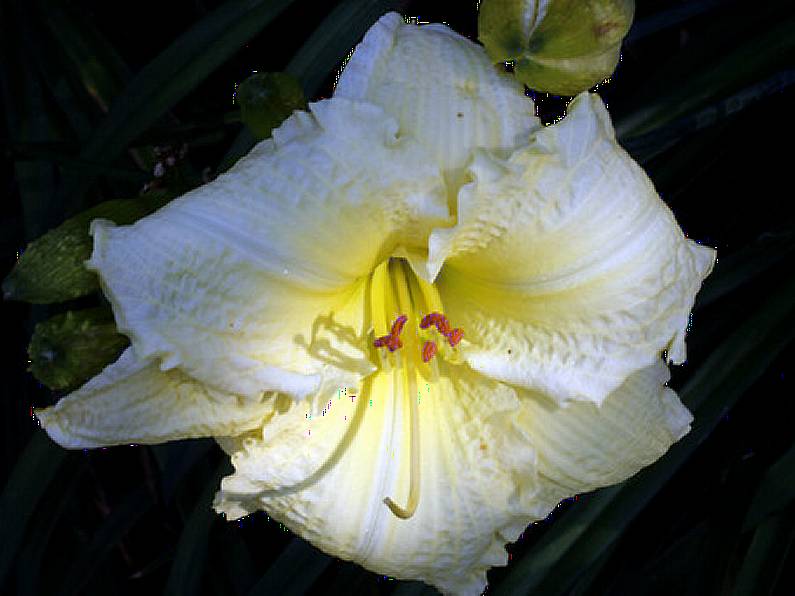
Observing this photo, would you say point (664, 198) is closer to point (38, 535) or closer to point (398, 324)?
point (398, 324)

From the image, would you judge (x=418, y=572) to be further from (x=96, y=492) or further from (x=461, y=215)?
(x=96, y=492)

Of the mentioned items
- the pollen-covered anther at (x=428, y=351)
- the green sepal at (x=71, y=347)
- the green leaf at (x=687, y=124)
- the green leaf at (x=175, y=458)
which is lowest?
the green leaf at (x=175, y=458)

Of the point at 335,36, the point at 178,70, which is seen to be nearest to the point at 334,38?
the point at 335,36

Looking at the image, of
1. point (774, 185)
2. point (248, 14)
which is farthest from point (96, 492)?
point (774, 185)

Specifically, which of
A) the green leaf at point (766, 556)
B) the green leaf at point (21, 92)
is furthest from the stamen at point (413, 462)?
the green leaf at point (21, 92)

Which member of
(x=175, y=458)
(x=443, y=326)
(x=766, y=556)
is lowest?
(x=766, y=556)

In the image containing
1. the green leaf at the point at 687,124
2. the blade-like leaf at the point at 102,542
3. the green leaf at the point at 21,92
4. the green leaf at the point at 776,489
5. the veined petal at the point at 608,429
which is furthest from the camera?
the blade-like leaf at the point at 102,542

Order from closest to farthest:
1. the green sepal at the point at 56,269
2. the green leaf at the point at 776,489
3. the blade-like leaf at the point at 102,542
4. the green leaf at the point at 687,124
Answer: the green sepal at the point at 56,269 < the green leaf at the point at 687,124 < the green leaf at the point at 776,489 < the blade-like leaf at the point at 102,542

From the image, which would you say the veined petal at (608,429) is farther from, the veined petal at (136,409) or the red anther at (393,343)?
the veined petal at (136,409)
